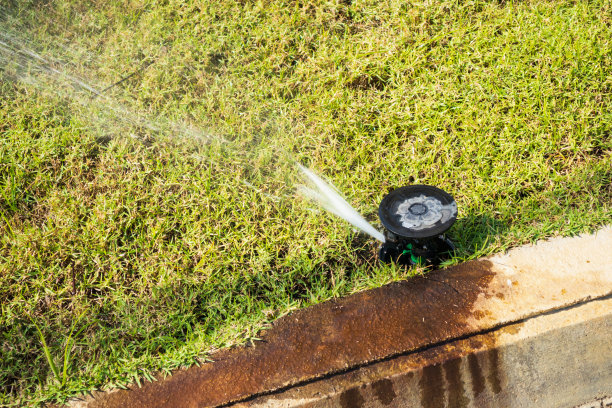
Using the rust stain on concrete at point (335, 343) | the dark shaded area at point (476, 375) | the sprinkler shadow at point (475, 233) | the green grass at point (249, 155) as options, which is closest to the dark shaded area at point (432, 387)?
the rust stain on concrete at point (335, 343)

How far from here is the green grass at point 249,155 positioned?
2.51 metres

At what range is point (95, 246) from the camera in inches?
106

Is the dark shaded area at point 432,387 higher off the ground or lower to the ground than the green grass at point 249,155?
lower

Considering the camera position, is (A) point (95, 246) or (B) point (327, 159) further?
(B) point (327, 159)

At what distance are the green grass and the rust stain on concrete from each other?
91 mm

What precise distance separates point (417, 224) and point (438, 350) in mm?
494

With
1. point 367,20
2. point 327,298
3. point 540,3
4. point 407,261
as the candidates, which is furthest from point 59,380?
point 540,3

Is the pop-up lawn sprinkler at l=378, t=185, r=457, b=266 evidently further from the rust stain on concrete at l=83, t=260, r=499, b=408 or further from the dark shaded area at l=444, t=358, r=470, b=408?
the dark shaded area at l=444, t=358, r=470, b=408

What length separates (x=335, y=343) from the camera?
225cm

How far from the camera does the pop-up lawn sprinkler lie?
7.45ft

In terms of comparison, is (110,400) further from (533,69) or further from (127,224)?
(533,69)

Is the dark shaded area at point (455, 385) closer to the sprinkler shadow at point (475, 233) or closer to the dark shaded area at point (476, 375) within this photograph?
the dark shaded area at point (476, 375)

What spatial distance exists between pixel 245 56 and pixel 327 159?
0.99m

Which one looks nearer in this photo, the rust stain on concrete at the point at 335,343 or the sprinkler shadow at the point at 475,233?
the rust stain on concrete at the point at 335,343
